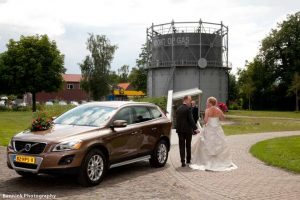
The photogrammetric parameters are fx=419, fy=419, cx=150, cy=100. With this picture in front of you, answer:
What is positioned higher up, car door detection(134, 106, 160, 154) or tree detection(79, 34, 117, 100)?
tree detection(79, 34, 117, 100)

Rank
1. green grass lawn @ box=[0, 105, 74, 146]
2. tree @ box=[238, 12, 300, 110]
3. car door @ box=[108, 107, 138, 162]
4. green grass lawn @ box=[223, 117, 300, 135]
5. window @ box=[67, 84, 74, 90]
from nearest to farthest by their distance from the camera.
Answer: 1. car door @ box=[108, 107, 138, 162]
2. green grass lawn @ box=[0, 105, 74, 146]
3. green grass lawn @ box=[223, 117, 300, 135]
4. tree @ box=[238, 12, 300, 110]
5. window @ box=[67, 84, 74, 90]

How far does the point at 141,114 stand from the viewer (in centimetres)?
1087

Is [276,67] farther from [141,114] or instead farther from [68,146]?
[68,146]

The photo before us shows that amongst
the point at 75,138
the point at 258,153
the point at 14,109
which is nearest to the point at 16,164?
the point at 75,138

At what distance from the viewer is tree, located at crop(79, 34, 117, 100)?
71.6 m

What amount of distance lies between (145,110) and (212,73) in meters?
34.4

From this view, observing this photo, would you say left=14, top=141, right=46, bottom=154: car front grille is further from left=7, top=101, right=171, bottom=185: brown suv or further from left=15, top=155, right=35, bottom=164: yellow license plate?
left=15, top=155, right=35, bottom=164: yellow license plate

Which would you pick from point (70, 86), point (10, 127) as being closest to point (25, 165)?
point (10, 127)

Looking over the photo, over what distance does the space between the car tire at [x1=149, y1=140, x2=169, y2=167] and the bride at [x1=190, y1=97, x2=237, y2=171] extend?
2.57 feet

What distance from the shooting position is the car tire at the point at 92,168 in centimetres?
836

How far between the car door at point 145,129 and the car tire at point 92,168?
1.64 m

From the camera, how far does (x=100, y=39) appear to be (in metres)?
72.1

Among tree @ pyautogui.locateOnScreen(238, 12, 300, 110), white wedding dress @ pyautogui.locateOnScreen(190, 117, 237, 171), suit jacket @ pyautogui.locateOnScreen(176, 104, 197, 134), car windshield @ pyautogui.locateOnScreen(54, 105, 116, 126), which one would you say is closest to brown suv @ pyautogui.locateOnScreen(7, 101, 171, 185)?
car windshield @ pyautogui.locateOnScreen(54, 105, 116, 126)

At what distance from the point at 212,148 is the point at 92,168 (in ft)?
13.1
